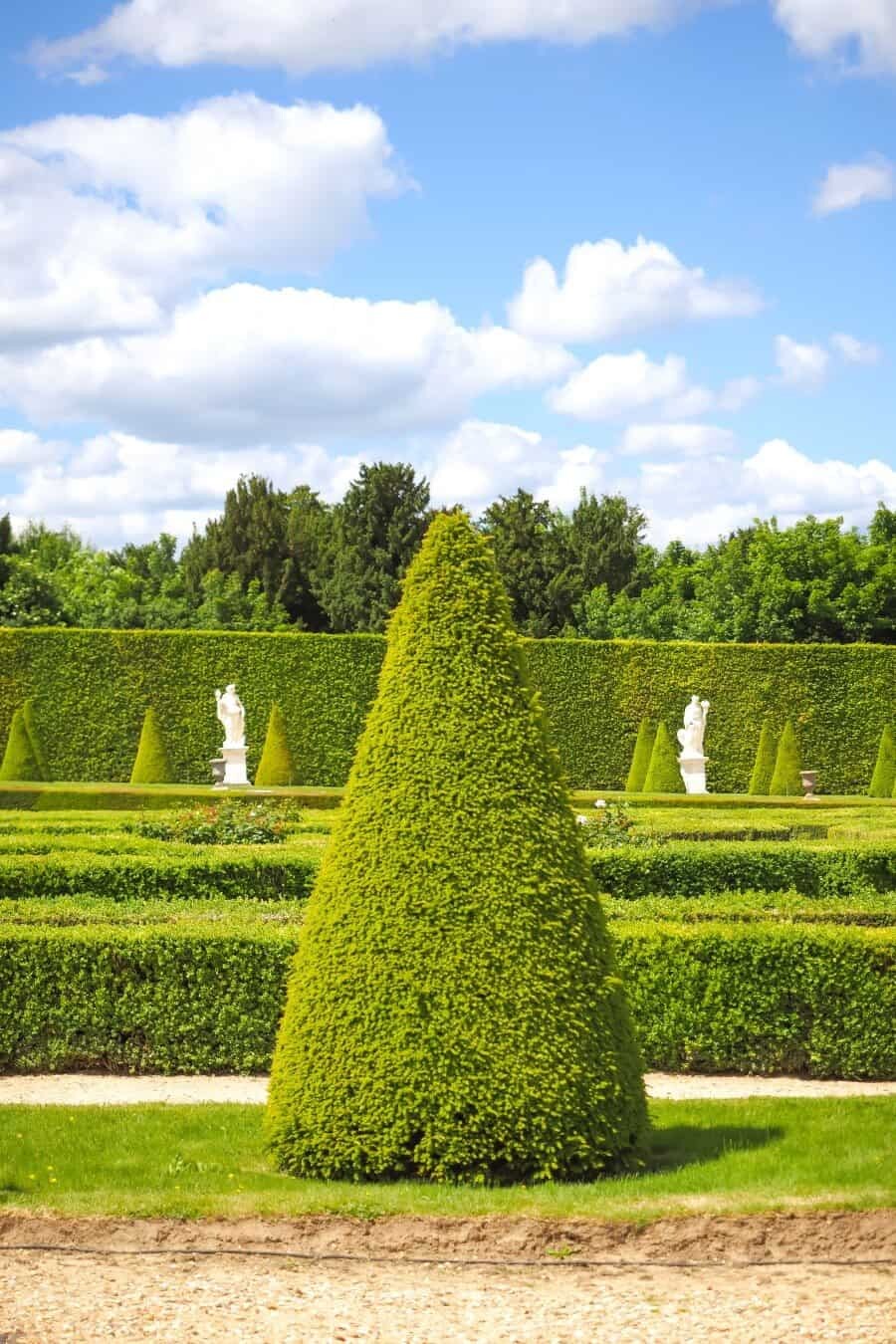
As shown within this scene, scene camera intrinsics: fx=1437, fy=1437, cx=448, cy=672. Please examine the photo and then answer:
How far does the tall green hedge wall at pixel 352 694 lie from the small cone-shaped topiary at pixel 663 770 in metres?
2.46

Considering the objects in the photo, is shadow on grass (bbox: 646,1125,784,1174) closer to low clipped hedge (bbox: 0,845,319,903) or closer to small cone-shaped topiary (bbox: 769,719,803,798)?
low clipped hedge (bbox: 0,845,319,903)

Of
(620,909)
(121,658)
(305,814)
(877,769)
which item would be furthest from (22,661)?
(620,909)

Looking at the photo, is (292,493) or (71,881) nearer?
(71,881)

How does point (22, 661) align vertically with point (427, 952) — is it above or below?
above

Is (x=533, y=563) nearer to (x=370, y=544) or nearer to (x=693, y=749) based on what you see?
(x=370, y=544)

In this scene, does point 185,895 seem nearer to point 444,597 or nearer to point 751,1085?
point 751,1085

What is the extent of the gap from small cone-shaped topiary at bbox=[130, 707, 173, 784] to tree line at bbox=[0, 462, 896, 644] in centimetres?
→ 1181

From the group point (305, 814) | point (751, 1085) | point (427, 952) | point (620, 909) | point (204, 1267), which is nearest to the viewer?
point (204, 1267)

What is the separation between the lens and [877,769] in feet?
98.2

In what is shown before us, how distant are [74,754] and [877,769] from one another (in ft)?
55.0

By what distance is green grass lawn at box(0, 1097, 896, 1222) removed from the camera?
5484mm

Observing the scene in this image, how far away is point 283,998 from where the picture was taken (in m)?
8.69

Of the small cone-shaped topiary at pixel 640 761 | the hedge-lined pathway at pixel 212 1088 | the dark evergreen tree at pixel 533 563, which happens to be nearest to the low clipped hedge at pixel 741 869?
the hedge-lined pathway at pixel 212 1088

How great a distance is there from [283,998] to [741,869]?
5.80 meters
